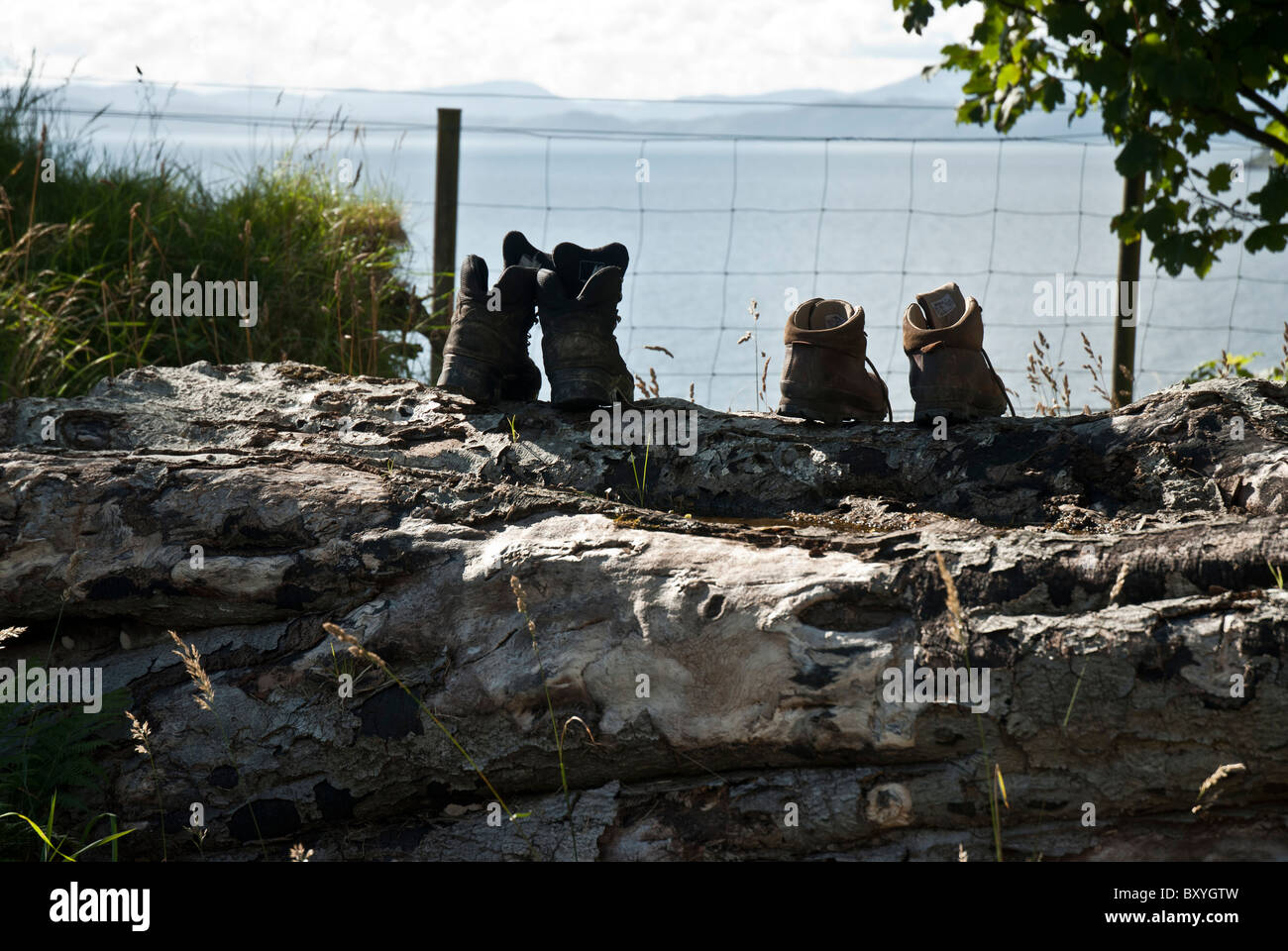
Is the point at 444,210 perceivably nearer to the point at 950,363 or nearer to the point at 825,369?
the point at 825,369

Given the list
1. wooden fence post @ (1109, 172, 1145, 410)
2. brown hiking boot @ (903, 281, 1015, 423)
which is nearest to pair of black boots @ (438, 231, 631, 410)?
brown hiking boot @ (903, 281, 1015, 423)

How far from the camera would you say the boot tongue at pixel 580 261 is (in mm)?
3297

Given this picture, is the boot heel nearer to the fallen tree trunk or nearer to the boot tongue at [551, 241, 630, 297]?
the boot tongue at [551, 241, 630, 297]

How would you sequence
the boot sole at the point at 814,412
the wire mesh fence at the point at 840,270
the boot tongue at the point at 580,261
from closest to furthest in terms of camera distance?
1. the boot sole at the point at 814,412
2. the boot tongue at the point at 580,261
3. the wire mesh fence at the point at 840,270

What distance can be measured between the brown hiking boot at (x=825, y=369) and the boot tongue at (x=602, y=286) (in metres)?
0.53

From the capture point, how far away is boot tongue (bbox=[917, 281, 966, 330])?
302 centimetres

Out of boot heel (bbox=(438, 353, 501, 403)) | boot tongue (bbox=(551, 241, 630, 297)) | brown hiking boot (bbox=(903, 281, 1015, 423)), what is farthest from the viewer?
boot tongue (bbox=(551, 241, 630, 297))

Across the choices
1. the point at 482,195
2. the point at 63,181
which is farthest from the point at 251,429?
the point at 482,195

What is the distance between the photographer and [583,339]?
3.11 meters

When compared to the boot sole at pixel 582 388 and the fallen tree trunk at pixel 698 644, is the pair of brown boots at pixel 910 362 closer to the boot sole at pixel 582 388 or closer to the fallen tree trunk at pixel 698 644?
the fallen tree trunk at pixel 698 644

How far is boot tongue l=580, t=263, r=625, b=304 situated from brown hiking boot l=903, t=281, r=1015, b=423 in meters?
0.87

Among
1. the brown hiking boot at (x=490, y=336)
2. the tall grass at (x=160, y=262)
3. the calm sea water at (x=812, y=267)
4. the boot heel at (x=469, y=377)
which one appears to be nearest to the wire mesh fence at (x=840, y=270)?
the calm sea water at (x=812, y=267)
